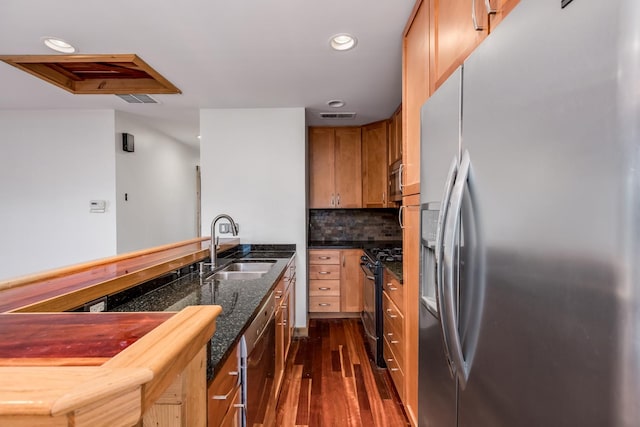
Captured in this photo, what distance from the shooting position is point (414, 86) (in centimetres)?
168

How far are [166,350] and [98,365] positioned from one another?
10 cm

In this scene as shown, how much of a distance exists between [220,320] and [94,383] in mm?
777

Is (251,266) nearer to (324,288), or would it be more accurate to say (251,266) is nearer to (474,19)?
(324,288)

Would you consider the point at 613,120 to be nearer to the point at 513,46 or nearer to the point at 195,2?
the point at 513,46

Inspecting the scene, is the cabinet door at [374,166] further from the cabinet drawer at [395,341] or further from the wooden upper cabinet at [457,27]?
the wooden upper cabinet at [457,27]

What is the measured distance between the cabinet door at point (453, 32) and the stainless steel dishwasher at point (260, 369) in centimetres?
128

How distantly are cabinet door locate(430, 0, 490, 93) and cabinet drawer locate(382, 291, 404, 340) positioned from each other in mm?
1333

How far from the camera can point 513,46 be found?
675 mm

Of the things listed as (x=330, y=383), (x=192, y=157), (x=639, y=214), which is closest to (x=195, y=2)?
(x=639, y=214)

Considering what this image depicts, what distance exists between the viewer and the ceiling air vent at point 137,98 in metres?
2.84

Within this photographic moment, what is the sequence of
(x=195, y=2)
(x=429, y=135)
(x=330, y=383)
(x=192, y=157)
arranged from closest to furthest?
(x=429, y=135), (x=195, y=2), (x=330, y=383), (x=192, y=157)

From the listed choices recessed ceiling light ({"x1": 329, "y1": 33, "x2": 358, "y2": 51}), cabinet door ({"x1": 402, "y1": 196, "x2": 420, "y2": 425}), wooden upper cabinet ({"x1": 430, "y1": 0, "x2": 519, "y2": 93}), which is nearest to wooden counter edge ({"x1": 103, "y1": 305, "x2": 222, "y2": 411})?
wooden upper cabinet ({"x1": 430, "y1": 0, "x2": 519, "y2": 93})

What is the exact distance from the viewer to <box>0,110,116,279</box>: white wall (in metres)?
3.25

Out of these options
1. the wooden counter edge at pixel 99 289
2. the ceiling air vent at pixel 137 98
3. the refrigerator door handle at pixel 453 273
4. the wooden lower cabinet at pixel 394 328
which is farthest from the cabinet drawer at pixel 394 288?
the ceiling air vent at pixel 137 98
